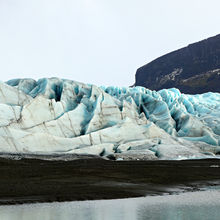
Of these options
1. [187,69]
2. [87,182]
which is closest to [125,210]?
[87,182]

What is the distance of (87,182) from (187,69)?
132 meters

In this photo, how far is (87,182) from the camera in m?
17.6

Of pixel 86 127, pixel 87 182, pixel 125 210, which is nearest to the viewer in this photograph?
pixel 125 210

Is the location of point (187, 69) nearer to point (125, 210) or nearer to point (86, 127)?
point (86, 127)

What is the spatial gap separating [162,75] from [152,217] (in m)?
140

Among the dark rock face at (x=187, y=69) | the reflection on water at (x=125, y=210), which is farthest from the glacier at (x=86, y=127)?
the dark rock face at (x=187, y=69)

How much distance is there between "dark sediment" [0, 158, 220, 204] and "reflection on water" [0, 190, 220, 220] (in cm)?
100

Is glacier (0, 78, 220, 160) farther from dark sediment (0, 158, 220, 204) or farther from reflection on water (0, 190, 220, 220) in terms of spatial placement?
reflection on water (0, 190, 220, 220)

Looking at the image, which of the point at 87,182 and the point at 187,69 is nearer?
the point at 87,182

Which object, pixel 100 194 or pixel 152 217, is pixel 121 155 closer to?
pixel 100 194

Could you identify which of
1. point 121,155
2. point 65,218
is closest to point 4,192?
point 65,218

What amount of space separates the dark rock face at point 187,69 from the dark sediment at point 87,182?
10499 centimetres

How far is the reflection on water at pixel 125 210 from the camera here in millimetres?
10969

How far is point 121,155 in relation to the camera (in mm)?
32250
